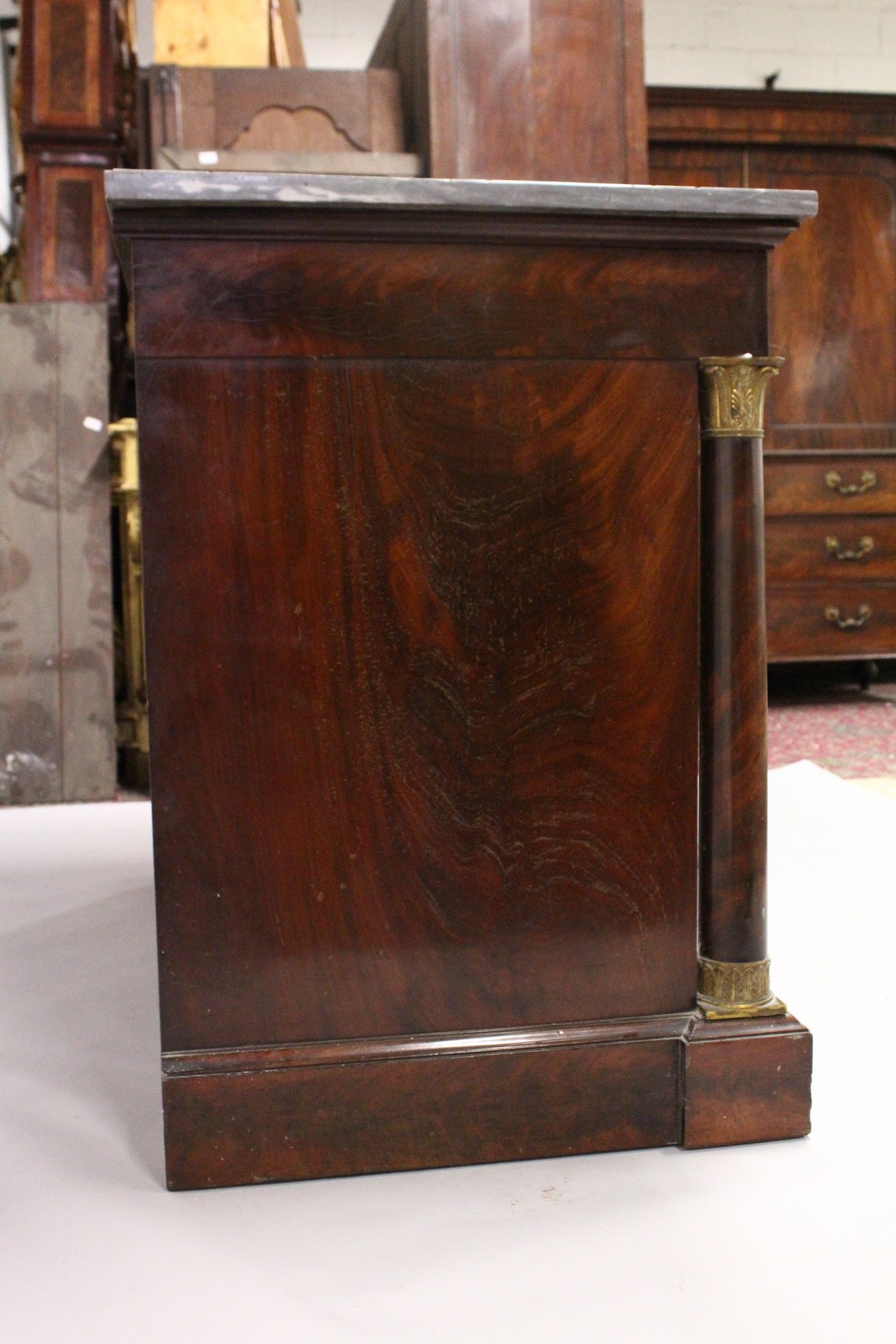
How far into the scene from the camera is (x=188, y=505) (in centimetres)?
107

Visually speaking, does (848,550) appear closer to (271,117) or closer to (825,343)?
(825,343)

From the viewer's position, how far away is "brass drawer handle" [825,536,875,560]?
4.16 metres

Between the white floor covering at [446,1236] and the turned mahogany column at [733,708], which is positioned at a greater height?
the turned mahogany column at [733,708]

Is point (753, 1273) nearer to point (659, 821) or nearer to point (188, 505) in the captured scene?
point (659, 821)

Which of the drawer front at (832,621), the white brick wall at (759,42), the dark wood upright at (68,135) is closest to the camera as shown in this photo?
the dark wood upright at (68,135)

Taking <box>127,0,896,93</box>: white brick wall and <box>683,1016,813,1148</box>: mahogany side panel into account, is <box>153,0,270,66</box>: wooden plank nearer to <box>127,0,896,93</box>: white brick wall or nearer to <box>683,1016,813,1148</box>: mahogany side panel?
<box>127,0,896,93</box>: white brick wall

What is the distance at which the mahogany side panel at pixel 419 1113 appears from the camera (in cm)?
110

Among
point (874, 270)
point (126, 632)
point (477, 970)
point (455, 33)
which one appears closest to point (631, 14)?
point (455, 33)

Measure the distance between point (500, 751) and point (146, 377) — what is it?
44 centimetres

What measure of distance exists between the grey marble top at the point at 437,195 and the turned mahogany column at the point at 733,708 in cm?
14

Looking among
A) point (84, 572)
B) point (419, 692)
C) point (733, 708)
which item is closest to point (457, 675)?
point (419, 692)

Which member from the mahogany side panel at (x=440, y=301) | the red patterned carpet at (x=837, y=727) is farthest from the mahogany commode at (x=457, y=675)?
the red patterned carpet at (x=837, y=727)

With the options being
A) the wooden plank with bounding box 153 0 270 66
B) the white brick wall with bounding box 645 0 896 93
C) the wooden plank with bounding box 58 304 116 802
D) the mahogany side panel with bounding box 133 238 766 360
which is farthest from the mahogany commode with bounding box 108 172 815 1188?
the white brick wall with bounding box 645 0 896 93

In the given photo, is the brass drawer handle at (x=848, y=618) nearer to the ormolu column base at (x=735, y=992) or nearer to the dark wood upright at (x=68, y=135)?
the dark wood upright at (x=68, y=135)
